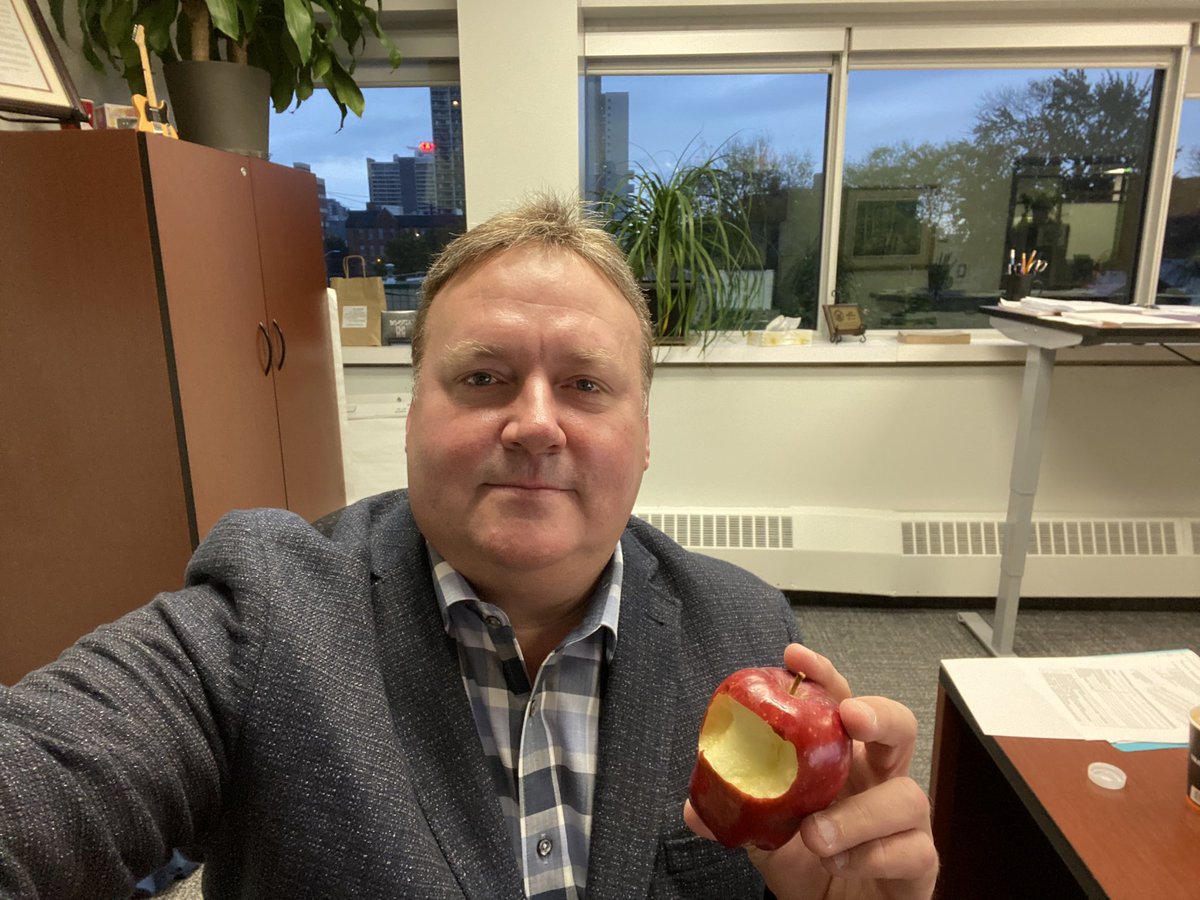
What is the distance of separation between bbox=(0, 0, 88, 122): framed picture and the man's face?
1.54 meters

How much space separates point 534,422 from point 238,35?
183 cm

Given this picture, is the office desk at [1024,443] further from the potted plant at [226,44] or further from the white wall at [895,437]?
the potted plant at [226,44]

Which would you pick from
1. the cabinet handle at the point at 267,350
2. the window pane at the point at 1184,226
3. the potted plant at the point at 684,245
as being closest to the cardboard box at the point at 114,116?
the cabinet handle at the point at 267,350

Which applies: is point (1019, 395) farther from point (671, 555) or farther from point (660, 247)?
point (671, 555)

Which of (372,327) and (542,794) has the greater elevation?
(372,327)

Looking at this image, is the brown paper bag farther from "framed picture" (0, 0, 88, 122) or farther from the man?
the man

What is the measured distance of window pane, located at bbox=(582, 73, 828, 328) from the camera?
307cm

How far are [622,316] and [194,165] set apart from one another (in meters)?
1.43

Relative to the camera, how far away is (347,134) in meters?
3.18

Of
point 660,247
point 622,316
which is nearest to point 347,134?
point 660,247

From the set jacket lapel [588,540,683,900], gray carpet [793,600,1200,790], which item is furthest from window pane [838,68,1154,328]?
jacket lapel [588,540,683,900]

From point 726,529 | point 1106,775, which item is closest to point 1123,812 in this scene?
point 1106,775

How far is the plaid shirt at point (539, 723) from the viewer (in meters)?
0.79

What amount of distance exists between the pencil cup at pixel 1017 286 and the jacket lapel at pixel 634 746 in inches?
108
